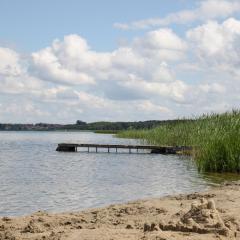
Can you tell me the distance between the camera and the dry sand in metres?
7.24

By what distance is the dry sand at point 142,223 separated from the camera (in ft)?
23.8

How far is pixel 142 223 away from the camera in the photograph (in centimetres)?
873

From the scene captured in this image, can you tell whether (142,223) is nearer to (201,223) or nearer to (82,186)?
(201,223)

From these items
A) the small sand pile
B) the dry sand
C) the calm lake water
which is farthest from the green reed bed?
the small sand pile

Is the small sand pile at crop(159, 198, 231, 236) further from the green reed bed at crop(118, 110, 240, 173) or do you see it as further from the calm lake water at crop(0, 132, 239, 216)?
the green reed bed at crop(118, 110, 240, 173)

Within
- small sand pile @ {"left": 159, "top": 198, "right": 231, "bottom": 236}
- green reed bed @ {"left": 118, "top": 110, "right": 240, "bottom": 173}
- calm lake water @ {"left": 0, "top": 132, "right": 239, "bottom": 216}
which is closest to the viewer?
small sand pile @ {"left": 159, "top": 198, "right": 231, "bottom": 236}

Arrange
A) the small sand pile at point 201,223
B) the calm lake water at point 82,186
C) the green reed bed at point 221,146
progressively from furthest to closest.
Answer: the green reed bed at point 221,146 < the calm lake water at point 82,186 < the small sand pile at point 201,223

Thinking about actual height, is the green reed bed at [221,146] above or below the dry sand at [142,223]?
above

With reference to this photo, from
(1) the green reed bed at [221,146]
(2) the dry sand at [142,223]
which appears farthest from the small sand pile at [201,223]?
(1) the green reed bed at [221,146]

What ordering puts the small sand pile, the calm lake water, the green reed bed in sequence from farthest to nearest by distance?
the green reed bed → the calm lake water → the small sand pile

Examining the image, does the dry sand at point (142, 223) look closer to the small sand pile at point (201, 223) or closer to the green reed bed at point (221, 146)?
the small sand pile at point (201, 223)

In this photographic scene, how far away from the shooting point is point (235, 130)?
22.3 metres

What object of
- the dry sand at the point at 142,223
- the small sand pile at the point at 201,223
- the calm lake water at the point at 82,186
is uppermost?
the small sand pile at the point at 201,223

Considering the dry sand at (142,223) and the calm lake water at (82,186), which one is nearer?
the dry sand at (142,223)
